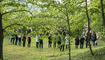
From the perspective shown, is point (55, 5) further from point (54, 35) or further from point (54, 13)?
point (54, 35)

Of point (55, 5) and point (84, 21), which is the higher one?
point (55, 5)

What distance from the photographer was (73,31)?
30.1ft

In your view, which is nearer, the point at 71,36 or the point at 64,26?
the point at 71,36

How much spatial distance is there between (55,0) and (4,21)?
558 centimetres

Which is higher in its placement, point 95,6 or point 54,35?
point 95,6

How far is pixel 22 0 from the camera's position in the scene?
9.91 m

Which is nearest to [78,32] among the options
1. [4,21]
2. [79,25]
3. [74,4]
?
[79,25]

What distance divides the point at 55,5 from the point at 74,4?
1083 mm

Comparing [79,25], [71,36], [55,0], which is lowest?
[71,36]

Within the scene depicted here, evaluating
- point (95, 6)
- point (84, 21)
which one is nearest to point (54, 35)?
point (84, 21)

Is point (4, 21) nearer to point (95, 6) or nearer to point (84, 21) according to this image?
point (84, 21)

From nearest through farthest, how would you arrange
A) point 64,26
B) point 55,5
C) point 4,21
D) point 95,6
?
point 55,5 → point 64,26 → point 95,6 → point 4,21

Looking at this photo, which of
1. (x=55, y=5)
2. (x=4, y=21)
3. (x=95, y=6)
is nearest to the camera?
(x=55, y=5)

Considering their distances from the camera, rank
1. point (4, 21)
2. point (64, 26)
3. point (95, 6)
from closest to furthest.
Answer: point (64, 26), point (95, 6), point (4, 21)
